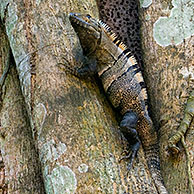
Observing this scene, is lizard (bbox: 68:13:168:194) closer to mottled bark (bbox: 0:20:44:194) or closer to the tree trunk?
the tree trunk

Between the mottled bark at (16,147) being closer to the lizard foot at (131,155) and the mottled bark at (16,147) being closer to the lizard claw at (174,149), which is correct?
the lizard foot at (131,155)

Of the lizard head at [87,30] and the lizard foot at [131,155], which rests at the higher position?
the lizard head at [87,30]

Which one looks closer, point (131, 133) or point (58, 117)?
point (58, 117)

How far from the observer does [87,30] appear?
2.73 meters

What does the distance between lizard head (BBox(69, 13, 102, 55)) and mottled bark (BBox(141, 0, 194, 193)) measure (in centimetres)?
45

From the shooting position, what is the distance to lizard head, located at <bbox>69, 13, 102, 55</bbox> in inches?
105

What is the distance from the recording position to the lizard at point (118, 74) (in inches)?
106

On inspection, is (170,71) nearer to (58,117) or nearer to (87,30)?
(87,30)

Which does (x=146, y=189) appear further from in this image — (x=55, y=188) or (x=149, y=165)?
(x=55, y=188)

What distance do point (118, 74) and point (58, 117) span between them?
27.4 inches

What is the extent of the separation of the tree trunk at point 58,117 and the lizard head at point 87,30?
79 millimetres

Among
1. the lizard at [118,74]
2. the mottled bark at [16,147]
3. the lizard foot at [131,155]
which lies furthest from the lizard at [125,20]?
the lizard foot at [131,155]

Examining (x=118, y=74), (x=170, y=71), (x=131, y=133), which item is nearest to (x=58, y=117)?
(x=131, y=133)

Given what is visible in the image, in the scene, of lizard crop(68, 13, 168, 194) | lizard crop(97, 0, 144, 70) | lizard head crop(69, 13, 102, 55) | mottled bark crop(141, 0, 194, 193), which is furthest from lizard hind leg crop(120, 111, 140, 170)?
lizard crop(97, 0, 144, 70)
